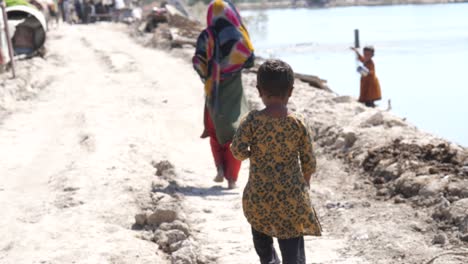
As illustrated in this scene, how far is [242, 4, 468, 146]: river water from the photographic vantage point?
15352 millimetres

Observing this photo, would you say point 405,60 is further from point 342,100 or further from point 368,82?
point 368,82

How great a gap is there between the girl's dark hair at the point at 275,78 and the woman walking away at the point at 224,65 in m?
2.81

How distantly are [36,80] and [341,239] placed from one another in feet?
32.9

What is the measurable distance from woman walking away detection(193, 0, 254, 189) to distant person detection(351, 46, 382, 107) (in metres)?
3.96

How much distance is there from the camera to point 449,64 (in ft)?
72.5

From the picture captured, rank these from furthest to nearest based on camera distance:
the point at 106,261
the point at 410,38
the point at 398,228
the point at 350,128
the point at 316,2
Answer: the point at 316,2 < the point at 410,38 < the point at 350,128 < the point at 398,228 < the point at 106,261

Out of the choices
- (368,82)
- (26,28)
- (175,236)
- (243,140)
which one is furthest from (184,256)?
(26,28)

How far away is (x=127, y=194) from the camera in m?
6.03

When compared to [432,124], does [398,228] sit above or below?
above

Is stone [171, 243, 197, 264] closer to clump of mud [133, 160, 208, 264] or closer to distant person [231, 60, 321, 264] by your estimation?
clump of mud [133, 160, 208, 264]

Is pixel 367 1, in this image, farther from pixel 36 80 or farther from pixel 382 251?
pixel 382 251

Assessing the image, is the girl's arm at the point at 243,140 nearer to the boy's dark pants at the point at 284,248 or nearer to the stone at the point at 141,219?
the boy's dark pants at the point at 284,248

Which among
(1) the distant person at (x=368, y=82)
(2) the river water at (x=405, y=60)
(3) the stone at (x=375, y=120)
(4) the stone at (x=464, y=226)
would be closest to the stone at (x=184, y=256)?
(4) the stone at (x=464, y=226)

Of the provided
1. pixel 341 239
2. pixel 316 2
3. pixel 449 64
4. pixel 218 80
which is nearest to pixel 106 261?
pixel 341 239
